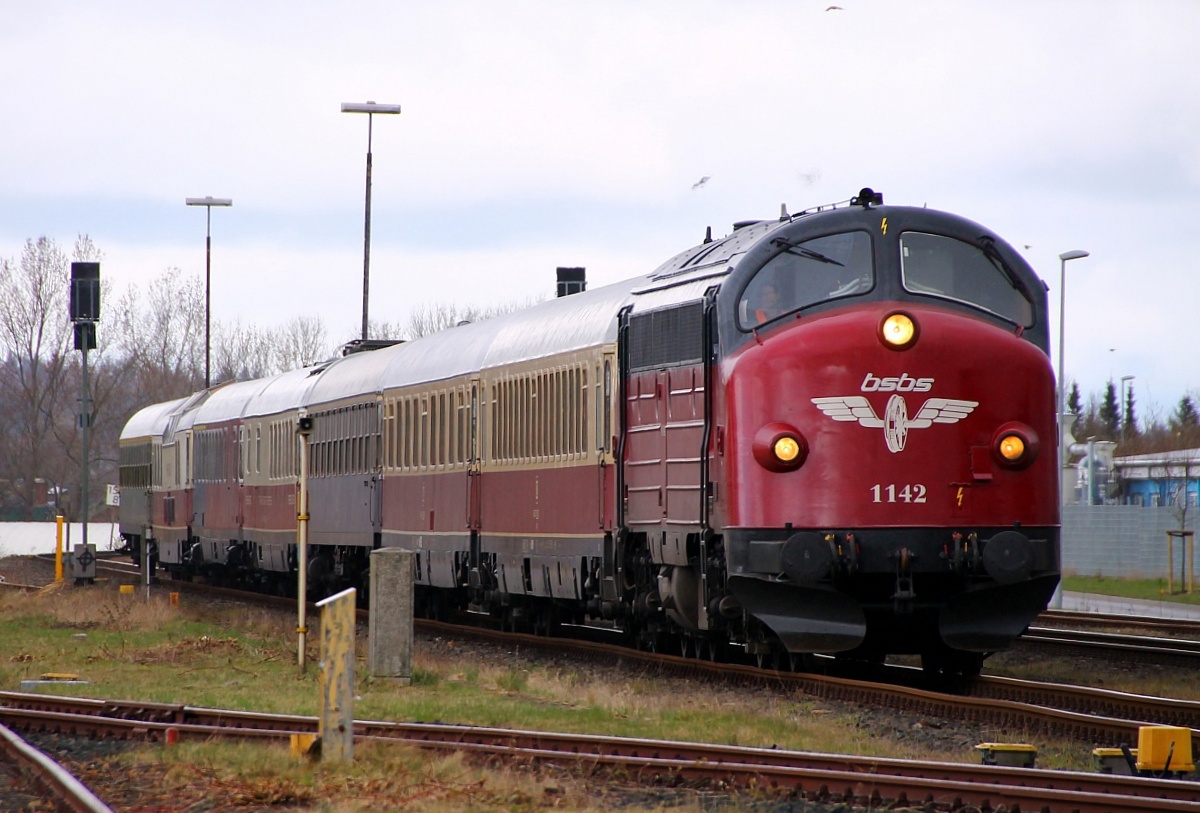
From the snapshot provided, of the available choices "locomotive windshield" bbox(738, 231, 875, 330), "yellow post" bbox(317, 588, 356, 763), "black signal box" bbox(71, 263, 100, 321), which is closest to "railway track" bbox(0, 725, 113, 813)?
"yellow post" bbox(317, 588, 356, 763)

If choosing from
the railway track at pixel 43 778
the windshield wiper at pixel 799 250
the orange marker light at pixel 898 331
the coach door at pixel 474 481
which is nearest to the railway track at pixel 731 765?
the railway track at pixel 43 778

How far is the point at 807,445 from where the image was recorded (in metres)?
13.7

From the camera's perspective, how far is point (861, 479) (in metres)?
13.5

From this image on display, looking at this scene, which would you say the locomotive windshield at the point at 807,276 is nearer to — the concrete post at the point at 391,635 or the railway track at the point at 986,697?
the railway track at the point at 986,697

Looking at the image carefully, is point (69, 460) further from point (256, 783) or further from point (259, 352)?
point (256, 783)

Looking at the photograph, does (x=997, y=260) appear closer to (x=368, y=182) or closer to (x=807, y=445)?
(x=807, y=445)

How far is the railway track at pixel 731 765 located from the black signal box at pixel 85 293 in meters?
20.3

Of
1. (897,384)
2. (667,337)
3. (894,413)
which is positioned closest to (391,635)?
(667,337)

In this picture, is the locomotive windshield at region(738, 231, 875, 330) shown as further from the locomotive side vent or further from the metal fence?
the metal fence

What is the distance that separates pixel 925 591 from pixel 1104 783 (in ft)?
16.4

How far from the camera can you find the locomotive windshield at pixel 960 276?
1420 centimetres

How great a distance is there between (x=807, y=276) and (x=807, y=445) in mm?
1485

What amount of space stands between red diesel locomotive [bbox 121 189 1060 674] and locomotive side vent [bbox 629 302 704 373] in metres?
0.03

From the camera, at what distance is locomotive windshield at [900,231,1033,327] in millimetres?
14203
